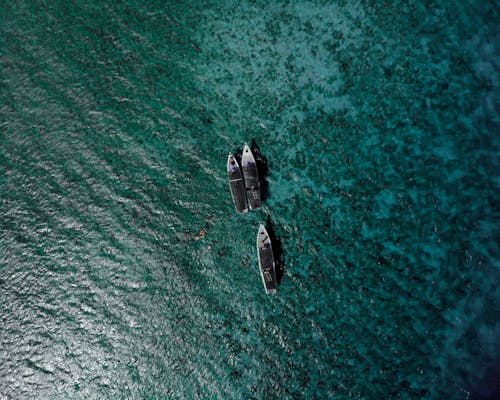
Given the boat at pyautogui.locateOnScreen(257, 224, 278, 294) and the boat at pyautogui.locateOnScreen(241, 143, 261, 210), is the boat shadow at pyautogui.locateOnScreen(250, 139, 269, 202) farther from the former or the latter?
the boat at pyautogui.locateOnScreen(257, 224, 278, 294)

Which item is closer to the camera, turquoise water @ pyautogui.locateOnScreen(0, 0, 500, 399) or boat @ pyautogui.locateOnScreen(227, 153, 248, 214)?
turquoise water @ pyautogui.locateOnScreen(0, 0, 500, 399)

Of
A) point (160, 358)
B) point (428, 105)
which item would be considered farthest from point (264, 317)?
point (428, 105)

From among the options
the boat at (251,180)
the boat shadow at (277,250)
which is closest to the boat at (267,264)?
the boat shadow at (277,250)

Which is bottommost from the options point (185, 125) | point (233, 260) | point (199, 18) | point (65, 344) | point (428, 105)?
point (65, 344)

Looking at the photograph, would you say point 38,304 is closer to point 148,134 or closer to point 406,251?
point 148,134

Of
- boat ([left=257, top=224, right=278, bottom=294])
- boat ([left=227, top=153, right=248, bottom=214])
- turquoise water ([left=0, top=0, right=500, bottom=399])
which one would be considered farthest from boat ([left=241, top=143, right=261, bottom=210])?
boat ([left=257, top=224, right=278, bottom=294])

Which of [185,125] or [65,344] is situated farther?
[185,125]

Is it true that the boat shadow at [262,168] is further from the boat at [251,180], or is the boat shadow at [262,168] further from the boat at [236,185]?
the boat at [236,185]
